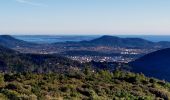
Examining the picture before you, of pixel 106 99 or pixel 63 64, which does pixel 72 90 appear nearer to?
pixel 106 99

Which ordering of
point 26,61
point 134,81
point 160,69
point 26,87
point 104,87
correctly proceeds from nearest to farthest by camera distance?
1. point 26,87
2. point 104,87
3. point 134,81
4. point 26,61
5. point 160,69

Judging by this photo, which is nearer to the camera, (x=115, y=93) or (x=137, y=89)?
(x=115, y=93)

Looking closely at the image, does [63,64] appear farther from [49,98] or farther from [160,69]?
[49,98]

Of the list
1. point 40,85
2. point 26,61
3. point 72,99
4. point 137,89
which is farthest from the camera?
point 26,61

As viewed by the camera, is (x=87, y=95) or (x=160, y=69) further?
(x=160, y=69)

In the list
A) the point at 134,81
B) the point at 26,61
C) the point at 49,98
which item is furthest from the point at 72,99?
the point at 26,61

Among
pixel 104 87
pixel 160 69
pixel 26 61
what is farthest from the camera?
pixel 160 69

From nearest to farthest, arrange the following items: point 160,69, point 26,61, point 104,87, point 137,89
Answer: point 104,87, point 137,89, point 26,61, point 160,69

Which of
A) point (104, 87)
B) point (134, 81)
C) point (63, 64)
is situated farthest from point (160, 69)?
point (104, 87)

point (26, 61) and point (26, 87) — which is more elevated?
point (26, 87)
